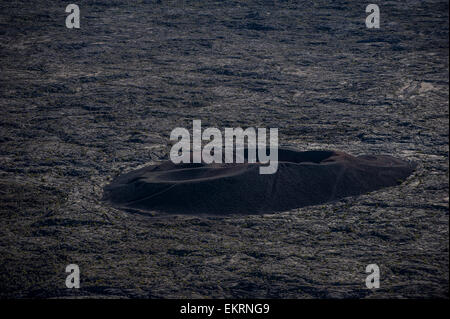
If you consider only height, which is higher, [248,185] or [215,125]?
[215,125]

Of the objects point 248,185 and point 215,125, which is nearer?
point 248,185

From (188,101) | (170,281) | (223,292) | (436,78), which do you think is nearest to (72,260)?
(170,281)

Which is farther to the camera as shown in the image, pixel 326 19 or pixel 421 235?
pixel 326 19

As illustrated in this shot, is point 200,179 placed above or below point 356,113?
below

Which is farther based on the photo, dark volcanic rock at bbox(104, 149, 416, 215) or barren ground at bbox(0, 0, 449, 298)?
dark volcanic rock at bbox(104, 149, 416, 215)

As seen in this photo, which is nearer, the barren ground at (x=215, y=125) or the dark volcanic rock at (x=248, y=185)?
the barren ground at (x=215, y=125)

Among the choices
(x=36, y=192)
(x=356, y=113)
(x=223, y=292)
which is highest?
(x=356, y=113)

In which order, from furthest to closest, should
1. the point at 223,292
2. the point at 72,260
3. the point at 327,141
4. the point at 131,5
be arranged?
1. the point at 131,5
2. the point at 327,141
3. the point at 72,260
4. the point at 223,292

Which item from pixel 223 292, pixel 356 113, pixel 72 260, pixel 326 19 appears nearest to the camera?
pixel 223 292

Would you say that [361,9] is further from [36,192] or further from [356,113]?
[36,192]
